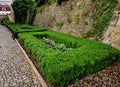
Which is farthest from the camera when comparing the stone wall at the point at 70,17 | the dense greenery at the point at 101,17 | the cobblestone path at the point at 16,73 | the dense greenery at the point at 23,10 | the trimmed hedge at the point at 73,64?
the dense greenery at the point at 23,10

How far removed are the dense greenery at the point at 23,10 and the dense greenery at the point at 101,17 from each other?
13.0 meters

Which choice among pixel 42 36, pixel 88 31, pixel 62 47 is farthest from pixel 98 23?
pixel 42 36

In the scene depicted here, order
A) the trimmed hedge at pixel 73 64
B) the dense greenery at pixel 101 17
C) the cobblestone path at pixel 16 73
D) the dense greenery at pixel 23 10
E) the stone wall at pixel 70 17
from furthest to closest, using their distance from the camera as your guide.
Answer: the dense greenery at pixel 23 10, the stone wall at pixel 70 17, the dense greenery at pixel 101 17, the cobblestone path at pixel 16 73, the trimmed hedge at pixel 73 64

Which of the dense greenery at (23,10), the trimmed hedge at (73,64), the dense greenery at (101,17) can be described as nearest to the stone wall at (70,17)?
the dense greenery at (101,17)

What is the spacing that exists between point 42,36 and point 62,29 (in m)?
2.16

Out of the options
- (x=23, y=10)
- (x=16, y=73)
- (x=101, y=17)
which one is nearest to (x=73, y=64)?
(x=16, y=73)

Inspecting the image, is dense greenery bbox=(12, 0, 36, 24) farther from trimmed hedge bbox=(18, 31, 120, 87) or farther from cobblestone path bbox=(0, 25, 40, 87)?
trimmed hedge bbox=(18, 31, 120, 87)

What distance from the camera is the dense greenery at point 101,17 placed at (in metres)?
7.85

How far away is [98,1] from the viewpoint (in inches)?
354

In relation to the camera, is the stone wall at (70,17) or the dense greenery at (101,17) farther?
the stone wall at (70,17)

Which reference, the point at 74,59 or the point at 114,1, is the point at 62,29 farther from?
the point at 74,59

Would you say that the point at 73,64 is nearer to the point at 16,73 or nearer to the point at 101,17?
the point at 16,73

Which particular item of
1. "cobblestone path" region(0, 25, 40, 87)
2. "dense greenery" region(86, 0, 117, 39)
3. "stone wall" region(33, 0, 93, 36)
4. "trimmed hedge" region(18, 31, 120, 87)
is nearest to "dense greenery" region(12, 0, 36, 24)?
"stone wall" region(33, 0, 93, 36)

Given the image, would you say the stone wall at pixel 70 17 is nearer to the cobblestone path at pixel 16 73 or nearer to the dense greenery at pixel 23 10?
the cobblestone path at pixel 16 73
